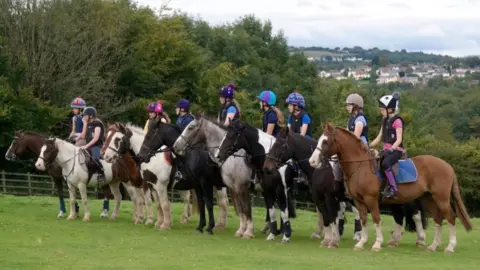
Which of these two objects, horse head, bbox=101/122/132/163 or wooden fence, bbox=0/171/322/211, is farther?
wooden fence, bbox=0/171/322/211

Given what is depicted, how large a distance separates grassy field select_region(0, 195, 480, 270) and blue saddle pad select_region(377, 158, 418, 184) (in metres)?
1.39

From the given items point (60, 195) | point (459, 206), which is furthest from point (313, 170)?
point (60, 195)

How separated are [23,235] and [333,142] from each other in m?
6.86

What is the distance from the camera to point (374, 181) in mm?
16328

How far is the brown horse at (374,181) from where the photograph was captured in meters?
16.2

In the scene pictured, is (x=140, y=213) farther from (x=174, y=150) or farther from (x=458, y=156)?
(x=458, y=156)

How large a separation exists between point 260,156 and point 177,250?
9.49 feet

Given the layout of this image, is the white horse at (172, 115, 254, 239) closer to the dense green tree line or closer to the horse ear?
the horse ear

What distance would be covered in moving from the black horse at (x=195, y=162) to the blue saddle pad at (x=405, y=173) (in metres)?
4.12

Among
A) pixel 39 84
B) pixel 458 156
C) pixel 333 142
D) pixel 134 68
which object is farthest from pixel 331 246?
pixel 458 156

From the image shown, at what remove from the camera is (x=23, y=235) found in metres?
18.0

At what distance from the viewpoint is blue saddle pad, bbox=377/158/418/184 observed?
53.9ft

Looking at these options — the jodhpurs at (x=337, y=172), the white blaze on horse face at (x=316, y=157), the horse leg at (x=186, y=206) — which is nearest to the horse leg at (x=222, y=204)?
the horse leg at (x=186, y=206)

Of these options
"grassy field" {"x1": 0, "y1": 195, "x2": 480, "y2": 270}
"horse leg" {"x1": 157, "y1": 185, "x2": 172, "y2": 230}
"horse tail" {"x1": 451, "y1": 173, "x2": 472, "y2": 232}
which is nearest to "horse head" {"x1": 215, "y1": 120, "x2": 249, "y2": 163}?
"grassy field" {"x1": 0, "y1": 195, "x2": 480, "y2": 270}
